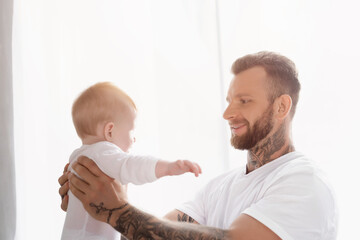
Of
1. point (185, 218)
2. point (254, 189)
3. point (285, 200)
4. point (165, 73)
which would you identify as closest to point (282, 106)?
point (254, 189)

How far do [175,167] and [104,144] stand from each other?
0.27 meters

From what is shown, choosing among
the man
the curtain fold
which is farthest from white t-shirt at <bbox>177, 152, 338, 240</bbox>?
the curtain fold

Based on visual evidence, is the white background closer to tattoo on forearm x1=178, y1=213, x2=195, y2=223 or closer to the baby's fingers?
tattoo on forearm x1=178, y1=213, x2=195, y2=223

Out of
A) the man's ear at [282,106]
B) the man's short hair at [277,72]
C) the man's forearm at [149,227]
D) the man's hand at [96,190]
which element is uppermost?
the man's short hair at [277,72]

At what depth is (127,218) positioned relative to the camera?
1.28m

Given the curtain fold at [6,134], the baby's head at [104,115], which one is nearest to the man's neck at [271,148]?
the baby's head at [104,115]

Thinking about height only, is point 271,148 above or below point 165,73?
below

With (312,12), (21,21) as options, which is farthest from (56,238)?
(312,12)

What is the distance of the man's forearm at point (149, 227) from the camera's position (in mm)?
1201

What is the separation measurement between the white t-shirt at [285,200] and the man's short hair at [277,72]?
24 cm

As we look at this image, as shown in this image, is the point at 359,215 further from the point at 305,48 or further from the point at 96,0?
the point at 96,0

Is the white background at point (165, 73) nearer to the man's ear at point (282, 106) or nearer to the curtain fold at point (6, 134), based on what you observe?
the curtain fold at point (6, 134)

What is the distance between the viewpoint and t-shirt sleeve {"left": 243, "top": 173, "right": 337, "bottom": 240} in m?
1.15

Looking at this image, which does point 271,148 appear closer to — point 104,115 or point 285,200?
point 285,200
